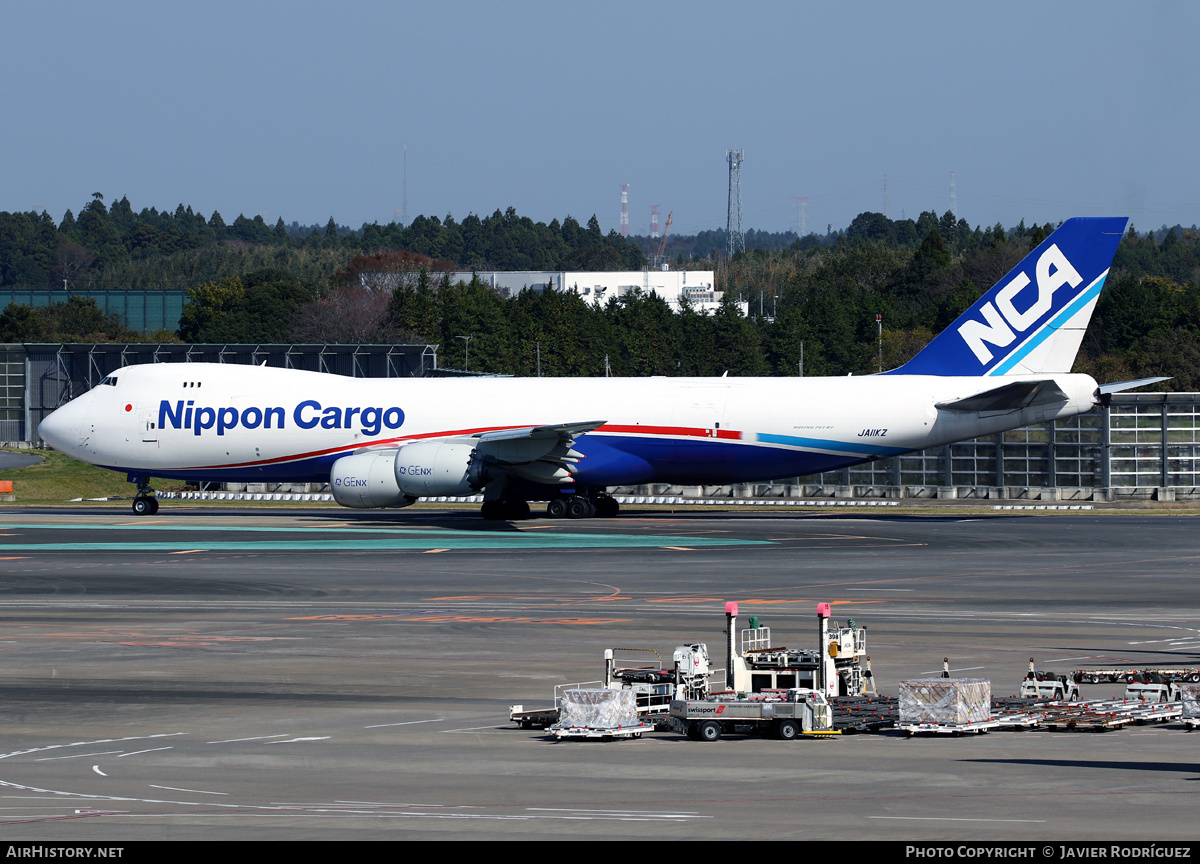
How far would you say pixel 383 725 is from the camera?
16.7m

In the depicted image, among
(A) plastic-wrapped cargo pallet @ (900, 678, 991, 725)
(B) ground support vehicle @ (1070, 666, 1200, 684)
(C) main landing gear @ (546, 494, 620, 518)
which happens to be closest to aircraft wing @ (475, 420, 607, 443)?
(C) main landing gear @ (546, 494, 620, 518)

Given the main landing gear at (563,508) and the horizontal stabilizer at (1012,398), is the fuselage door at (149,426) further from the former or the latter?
the horizontal stabilizer at (1012,398)

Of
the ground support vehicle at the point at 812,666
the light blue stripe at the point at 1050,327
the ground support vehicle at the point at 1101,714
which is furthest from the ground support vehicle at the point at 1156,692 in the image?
the light blue stripe at the point at 1050,327

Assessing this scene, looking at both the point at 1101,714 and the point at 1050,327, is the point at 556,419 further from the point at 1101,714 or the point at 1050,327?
the point at 1101,714

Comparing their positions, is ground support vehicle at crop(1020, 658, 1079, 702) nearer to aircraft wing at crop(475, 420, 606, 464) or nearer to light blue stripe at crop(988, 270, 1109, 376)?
aircraft wing at crop(475, 420, 606, 464)

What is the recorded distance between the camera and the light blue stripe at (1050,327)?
158 feet

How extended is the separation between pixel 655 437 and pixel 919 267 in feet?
420

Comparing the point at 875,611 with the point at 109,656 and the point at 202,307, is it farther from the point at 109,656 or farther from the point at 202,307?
the point at 202,307

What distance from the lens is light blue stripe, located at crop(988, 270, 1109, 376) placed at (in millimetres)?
48062

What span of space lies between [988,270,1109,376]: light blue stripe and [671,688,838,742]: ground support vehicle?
35027 millimetres

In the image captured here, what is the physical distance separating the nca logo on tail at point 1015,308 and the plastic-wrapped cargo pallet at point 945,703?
3458cm

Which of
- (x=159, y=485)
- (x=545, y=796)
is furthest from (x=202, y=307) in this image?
(x=545, y=796)

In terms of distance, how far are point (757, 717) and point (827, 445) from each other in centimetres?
3378

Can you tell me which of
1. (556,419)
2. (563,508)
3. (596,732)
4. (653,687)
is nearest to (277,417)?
(556,419)
